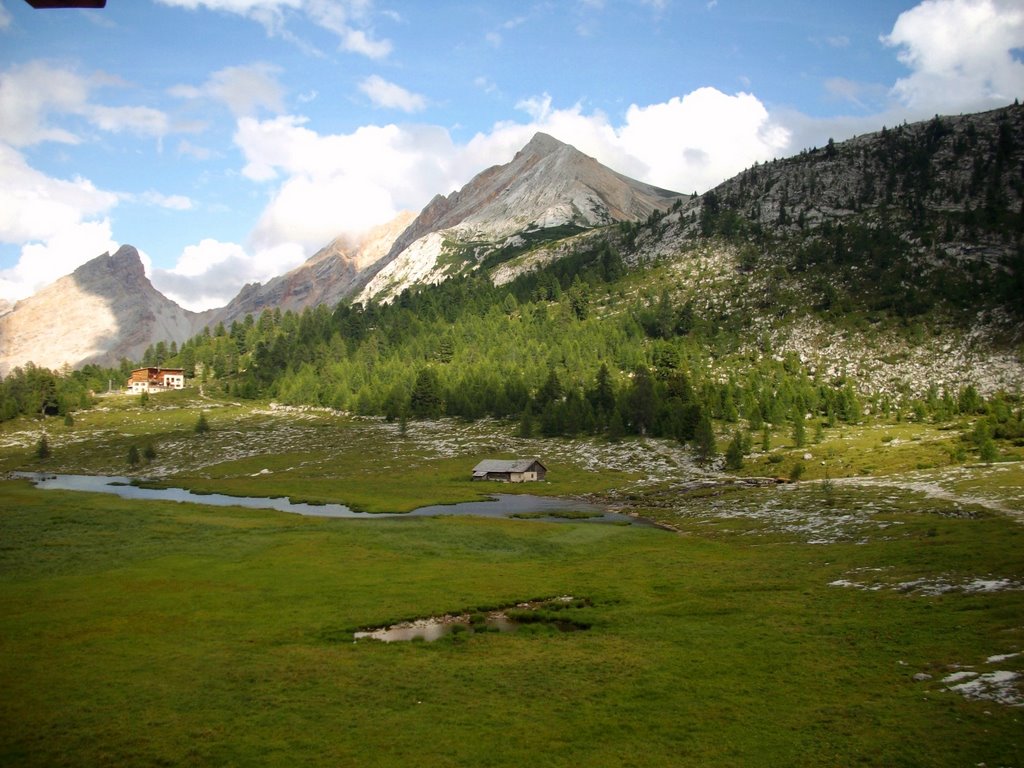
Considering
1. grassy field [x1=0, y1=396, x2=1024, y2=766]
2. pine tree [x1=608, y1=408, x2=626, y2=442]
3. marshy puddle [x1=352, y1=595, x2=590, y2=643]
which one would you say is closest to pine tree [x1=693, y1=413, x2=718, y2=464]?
pine tree [x1=608, y1=408, x2=626, y2=442]

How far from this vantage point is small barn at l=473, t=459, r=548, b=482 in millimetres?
130750

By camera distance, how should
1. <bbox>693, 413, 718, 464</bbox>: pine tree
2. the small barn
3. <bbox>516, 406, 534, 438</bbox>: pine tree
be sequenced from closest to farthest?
the small barn
<bbox>693, 413, 718, 464</bbox>: pine tree
<bbox>516, 406, 534, 438</bbox>: pine tree

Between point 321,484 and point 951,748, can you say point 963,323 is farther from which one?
point 951,748

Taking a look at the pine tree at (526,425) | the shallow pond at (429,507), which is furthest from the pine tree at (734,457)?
the pine tree at (526,425)

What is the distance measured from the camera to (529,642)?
37.9 m

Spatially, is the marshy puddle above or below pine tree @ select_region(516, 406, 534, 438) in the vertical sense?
below

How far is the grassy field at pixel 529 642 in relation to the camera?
79.7 feet

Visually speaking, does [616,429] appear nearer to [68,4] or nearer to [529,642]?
[529,642]

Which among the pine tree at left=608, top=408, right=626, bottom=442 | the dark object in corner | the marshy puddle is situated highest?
the dark object in corner

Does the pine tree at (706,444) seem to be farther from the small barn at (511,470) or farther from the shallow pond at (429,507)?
the shallow pond at (429,507)

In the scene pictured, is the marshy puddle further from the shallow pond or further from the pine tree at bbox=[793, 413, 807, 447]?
the pine tree at bbox=[793, 413, 807, 447]

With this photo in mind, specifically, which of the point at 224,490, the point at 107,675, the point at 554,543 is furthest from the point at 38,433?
the point at 107,675

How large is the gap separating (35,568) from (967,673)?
65248mm

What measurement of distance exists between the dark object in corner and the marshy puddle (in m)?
36.1
